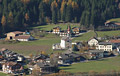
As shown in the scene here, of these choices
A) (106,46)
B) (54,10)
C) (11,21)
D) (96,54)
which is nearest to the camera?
(96,54)

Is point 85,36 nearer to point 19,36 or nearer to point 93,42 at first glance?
point 93,42

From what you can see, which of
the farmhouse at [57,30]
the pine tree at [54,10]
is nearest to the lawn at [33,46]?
the farmhouse at [57,30]

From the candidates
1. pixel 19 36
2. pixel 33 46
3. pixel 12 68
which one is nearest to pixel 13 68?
pixel 12 68

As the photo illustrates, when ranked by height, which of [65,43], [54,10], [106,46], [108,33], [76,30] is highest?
[54,10]

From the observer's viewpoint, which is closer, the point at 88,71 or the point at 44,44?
the point at 88,71

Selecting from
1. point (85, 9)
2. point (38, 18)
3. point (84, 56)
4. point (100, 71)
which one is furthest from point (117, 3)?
point (100, 71)

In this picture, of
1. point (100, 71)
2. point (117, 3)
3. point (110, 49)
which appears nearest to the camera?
point (100, 71)

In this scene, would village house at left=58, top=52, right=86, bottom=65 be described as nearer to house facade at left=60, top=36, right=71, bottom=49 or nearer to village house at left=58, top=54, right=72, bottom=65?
village house at left=58, top=54, right=72, bottom=65

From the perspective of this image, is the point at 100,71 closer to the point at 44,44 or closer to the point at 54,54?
the point at 54,54
